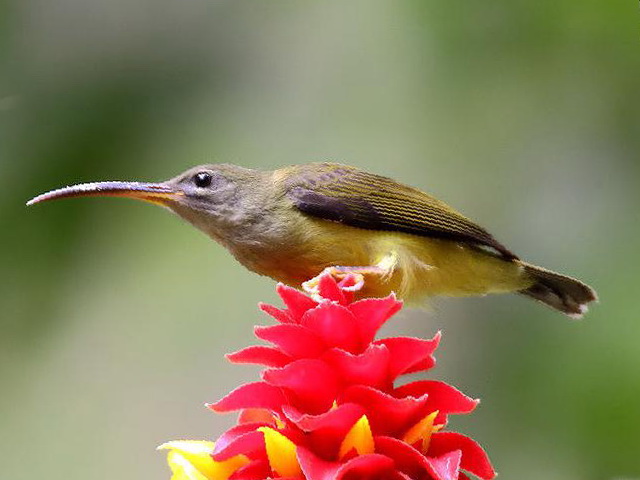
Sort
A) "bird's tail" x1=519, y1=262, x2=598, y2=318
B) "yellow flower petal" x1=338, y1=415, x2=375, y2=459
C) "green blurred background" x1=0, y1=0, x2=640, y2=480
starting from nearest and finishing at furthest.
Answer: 1. "yellow flower petal" x1=338, y1=415, x2=375, y2=459
2. "bird's tail" x1=519, y1=262, x2=598, y2=318
3. "green blurred background" x1=0, y1=0, x2=640, y2=480

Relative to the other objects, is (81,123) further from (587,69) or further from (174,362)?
(587,69)

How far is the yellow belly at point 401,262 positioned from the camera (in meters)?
1.41

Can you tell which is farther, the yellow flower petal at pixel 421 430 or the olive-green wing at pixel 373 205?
the olive-green wing at pixel 373 205

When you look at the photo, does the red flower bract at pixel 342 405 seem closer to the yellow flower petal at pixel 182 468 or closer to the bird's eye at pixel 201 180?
the yellow flower petal at pixel 182 468

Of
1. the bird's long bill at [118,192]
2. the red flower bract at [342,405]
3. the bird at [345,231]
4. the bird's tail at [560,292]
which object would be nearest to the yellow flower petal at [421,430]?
the red flower bract at [342,405]

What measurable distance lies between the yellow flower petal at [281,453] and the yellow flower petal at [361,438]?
0.06 meters

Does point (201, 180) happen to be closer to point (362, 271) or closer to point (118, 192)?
point (118, 192)

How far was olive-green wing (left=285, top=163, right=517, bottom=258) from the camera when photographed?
4.84 feet

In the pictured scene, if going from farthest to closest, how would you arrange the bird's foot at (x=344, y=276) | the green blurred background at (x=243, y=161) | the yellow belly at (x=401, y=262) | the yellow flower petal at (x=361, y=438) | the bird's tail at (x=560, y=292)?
1. the green blurred background at (x=243, y=161)
2. the bird's tail at (x=560, y=292)
3. the yellow belly at (x=401, y=262)
4. the bird's foot at (x=344, y=276)
5. the yellow flower petal at (x=361, y=438)

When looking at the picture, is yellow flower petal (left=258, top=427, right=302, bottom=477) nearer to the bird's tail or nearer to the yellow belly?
the yellow belly

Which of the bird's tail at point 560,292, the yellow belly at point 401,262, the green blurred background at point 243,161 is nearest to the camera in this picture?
the yellow belly at point 401,262

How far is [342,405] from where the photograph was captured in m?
0.93

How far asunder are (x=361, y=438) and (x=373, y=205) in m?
0.63

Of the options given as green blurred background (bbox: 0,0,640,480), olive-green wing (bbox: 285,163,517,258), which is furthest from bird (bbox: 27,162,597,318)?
green blurred background (bbox: 0,0,640,480)
